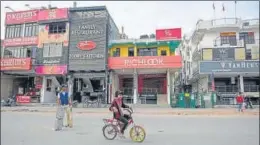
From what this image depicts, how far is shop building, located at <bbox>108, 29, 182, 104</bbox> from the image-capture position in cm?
3133

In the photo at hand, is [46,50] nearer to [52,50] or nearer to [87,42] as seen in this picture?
[52,50]

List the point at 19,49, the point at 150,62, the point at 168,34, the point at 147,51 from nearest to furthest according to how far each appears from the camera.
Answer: the point at 150,62 → the point at 168,34 → the point at 147,51 → the point at 19,49

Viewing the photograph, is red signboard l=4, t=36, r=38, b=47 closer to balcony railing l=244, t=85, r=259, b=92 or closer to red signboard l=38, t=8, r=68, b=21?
red signboard l=38, t=8, r=68, b=21

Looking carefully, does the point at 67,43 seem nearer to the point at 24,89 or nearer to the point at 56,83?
the point at 56,83

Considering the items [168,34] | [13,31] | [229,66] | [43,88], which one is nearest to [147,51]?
[168,34]

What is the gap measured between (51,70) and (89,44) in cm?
535

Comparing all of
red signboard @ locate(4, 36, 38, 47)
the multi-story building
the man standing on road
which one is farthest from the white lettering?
the man standing on road

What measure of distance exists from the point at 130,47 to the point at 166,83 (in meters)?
6.11

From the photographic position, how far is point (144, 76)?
36188mm

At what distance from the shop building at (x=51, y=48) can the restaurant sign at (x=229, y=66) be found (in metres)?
16.0

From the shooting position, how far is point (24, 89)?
37.8 metres

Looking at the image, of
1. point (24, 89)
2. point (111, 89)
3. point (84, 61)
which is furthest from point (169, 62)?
point (24, 89)

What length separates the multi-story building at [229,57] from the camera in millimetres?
32219

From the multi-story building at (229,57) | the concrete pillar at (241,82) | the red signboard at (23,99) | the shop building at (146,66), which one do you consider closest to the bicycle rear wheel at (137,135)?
the shop building at (146,66)
